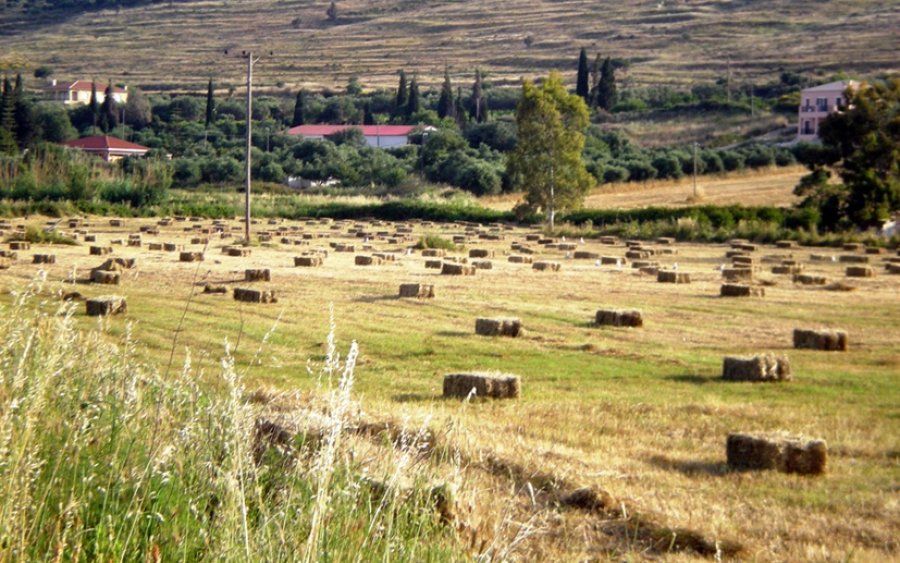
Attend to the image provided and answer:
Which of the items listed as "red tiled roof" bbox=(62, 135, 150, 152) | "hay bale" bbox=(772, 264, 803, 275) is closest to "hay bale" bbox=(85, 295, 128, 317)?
"hay bale" bbox=(772, 264, 803, 275)

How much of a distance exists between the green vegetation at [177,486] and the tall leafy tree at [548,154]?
5298 centimetres

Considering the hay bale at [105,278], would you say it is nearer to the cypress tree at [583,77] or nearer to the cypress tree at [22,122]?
the cypress tree at [22,122]

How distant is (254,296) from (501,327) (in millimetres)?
6298

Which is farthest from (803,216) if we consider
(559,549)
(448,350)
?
(559,549)

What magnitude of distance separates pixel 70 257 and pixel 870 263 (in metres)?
22.9

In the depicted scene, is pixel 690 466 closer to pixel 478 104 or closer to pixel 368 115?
pixel 478 104

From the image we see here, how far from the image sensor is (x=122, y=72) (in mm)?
188375

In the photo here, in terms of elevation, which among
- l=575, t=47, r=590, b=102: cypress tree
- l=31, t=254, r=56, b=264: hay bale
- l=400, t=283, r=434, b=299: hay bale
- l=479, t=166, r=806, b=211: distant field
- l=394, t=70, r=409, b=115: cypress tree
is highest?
l=575, t=47, r=590, b=102: cypress tree

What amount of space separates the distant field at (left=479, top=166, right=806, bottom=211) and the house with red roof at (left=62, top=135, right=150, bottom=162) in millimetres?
43512

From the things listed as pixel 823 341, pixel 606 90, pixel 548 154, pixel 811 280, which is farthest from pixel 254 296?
pixel 606 90

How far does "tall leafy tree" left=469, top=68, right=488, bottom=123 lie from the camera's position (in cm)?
13857

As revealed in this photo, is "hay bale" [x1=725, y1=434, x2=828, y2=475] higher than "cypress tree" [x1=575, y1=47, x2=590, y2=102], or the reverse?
"cypress tree" [x1=575, y1=47, x2=590, y2=102]

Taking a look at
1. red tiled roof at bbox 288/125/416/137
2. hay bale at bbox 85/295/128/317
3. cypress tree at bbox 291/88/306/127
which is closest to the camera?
hay bale at bbox 85/295/128/317

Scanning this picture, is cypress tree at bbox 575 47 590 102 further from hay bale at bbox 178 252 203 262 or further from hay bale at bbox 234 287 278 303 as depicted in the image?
hay bale at bbox 234 287 278 303
